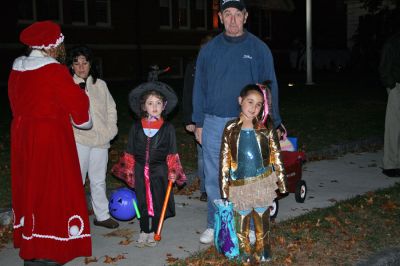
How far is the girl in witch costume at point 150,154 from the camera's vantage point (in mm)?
5656

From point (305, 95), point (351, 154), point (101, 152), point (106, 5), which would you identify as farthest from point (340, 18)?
point (101, 152)

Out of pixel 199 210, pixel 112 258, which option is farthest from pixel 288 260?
pixel 199 210

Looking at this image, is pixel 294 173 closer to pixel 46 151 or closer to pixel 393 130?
pixel 393 130

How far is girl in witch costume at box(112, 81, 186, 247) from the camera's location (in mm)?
5656

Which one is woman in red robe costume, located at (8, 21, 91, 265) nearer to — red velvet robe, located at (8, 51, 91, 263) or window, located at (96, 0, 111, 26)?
red velvet robe, located at (8, 51, 91, 263)

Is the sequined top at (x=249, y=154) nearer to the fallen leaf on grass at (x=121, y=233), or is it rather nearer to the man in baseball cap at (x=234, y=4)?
the man in baseball cap at (x=234, y=4)

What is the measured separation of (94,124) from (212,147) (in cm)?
133

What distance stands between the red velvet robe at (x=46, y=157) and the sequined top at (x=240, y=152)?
1262mm

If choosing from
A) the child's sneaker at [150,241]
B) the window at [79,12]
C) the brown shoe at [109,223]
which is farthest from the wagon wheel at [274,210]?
the window at [79,12]

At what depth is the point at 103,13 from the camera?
2819 centimetres

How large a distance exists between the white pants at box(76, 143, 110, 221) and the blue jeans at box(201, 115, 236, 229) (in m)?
1.21

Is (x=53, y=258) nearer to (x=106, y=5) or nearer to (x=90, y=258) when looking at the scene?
(x=90, y=258)

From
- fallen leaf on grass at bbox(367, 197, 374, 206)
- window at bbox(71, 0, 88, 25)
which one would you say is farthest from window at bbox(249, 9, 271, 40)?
fallen leaf on grass at bbox(367, 197, 374, 206)

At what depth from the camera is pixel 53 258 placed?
189 inches
